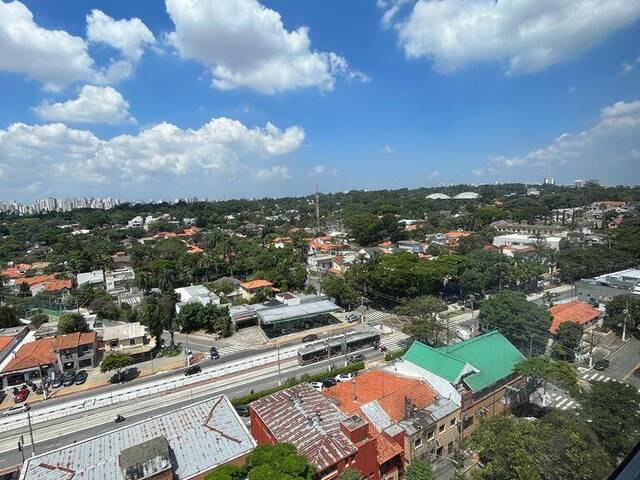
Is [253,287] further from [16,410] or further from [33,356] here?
[16,410]

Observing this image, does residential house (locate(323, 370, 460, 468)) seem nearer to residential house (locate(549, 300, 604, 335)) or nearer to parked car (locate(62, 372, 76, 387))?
residential house (locate(549, 300, 604, 335))

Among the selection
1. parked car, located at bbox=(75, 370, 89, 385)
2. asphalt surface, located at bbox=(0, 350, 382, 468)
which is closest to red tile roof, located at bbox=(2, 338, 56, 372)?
parked car, located at bbox=(75, 370, 89, 385)

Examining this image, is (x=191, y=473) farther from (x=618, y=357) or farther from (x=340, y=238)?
(x=340, y=238)

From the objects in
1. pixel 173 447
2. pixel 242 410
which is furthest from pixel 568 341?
pixel 173 447

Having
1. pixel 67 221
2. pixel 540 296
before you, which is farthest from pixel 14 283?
pixel 67 221

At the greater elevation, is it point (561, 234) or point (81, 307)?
point (561, 234)
